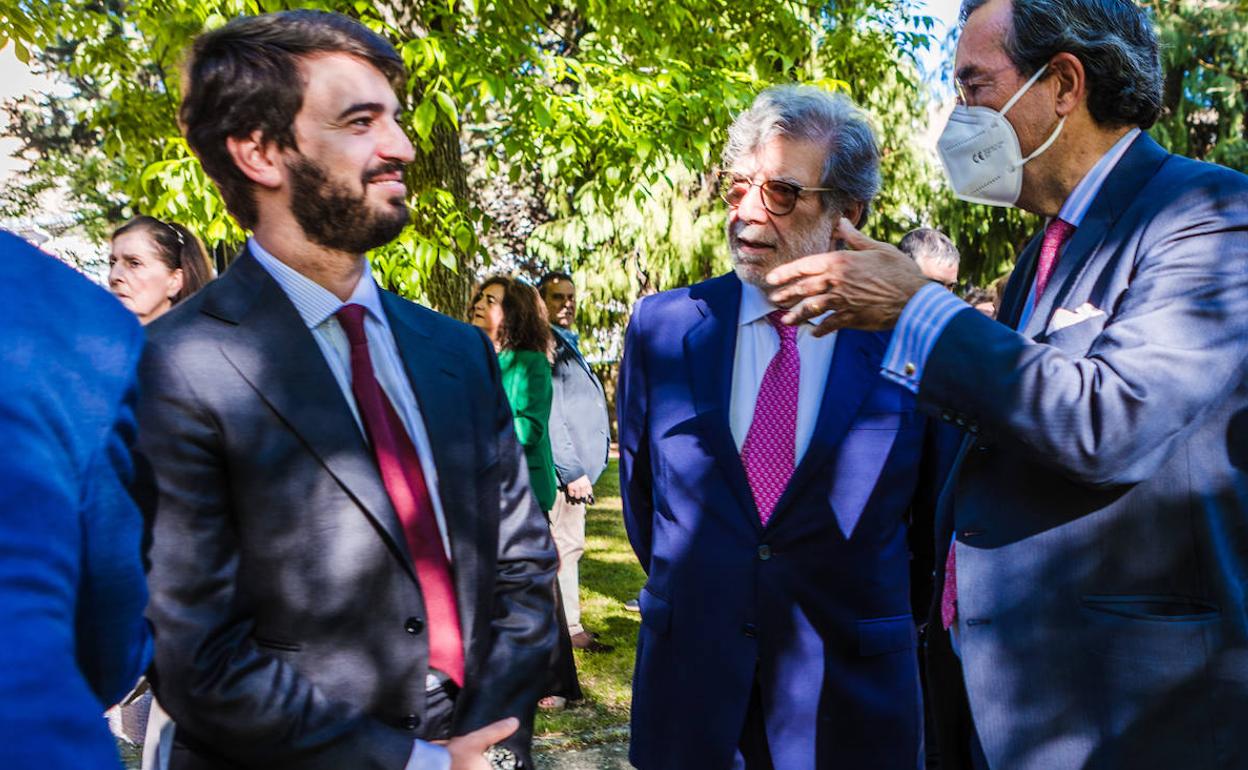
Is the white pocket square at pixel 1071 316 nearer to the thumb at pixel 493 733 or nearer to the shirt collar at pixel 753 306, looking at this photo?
the shirt collar at pixel 753 306

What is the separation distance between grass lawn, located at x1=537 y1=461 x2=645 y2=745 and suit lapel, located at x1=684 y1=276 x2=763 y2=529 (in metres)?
3.23

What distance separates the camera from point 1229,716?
6.18 feet

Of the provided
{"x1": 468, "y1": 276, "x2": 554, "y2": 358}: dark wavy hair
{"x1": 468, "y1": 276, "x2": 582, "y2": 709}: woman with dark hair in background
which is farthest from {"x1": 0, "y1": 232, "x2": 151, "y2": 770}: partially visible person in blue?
{"x1": 468, "y1": 276, "x2": 554, "y2": 358}: dark wavy hair

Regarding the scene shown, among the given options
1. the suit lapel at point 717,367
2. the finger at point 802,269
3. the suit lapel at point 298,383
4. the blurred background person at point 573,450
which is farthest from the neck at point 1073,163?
the blurred background person at point 573,450

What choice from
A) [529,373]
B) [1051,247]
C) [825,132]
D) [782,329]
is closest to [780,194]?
[825,132]

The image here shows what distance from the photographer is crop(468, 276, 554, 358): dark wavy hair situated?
19.9 ft

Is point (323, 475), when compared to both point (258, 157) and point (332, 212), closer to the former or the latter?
point (332, 212)

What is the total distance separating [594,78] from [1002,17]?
454 cm

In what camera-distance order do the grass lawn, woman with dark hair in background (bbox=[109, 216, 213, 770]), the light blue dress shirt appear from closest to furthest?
the light blue dress shirt → woman with dark hair in background (bbox=[109, 216, 213, 770]) → the grass lawn

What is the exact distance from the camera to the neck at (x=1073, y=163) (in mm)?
2160

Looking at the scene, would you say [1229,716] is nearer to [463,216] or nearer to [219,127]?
[219,127]

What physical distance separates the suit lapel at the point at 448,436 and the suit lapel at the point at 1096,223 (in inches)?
42.7

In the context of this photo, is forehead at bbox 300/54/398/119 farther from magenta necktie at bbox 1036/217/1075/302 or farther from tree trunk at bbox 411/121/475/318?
tree trunk at bbox 411/121/475/318

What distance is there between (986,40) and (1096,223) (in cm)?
49
